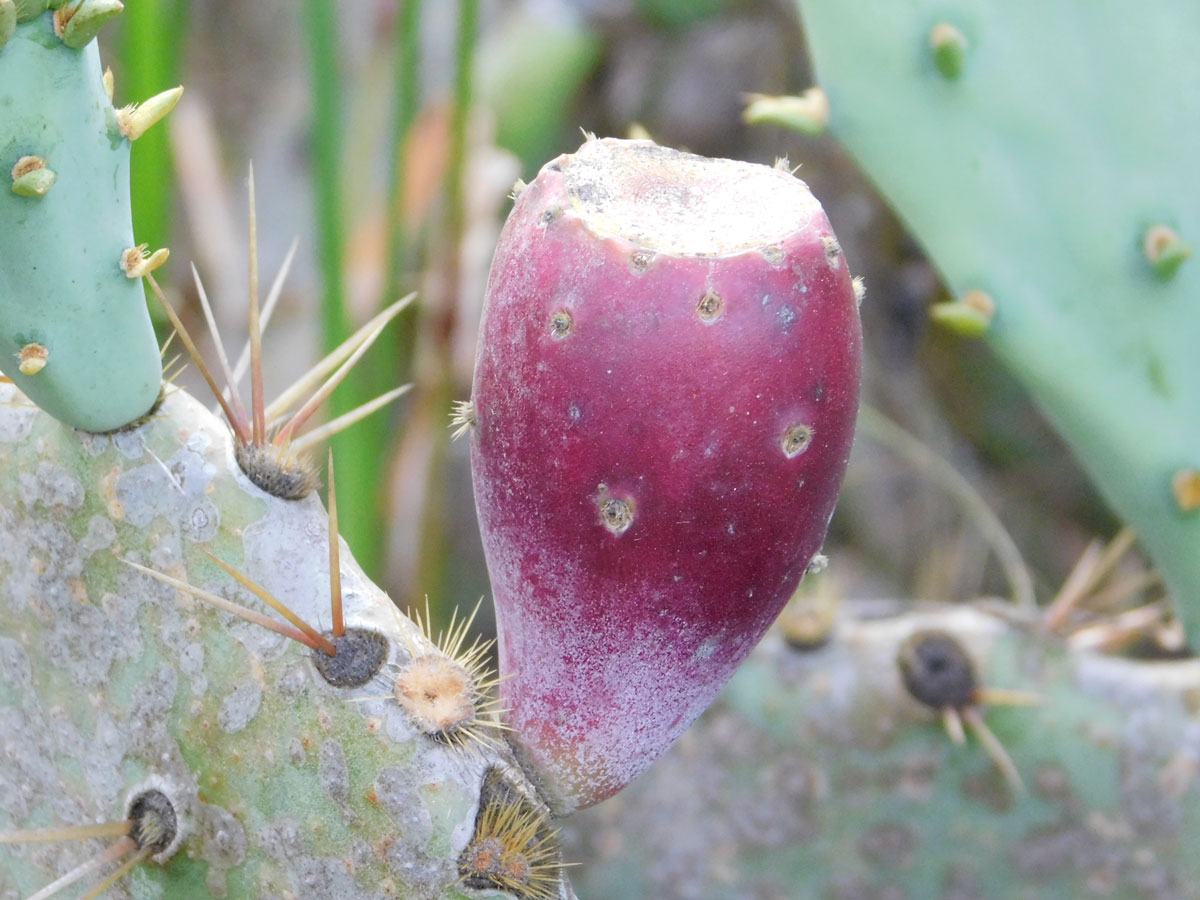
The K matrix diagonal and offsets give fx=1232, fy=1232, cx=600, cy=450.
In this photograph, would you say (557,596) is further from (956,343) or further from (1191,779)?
(956,343)

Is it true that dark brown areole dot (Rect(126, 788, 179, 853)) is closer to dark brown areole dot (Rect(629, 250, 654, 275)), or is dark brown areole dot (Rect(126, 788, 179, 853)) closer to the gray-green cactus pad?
dark brown areole dot (Rect(629, 250, 654, 275))

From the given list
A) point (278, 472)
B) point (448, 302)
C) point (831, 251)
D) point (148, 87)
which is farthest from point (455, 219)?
point (831, 251)

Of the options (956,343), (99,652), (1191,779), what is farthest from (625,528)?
(956,343)

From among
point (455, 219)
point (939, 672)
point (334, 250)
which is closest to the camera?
point (939, 672)

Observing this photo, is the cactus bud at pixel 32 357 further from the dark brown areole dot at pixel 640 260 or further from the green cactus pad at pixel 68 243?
the dark brown areole dot at pixel 640 260

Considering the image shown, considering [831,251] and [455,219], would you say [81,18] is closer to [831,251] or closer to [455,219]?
[831,251]

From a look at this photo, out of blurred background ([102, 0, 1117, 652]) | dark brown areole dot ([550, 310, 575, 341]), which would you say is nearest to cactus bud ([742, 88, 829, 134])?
dark brown areole dot ([550, 310, 575, 341])
